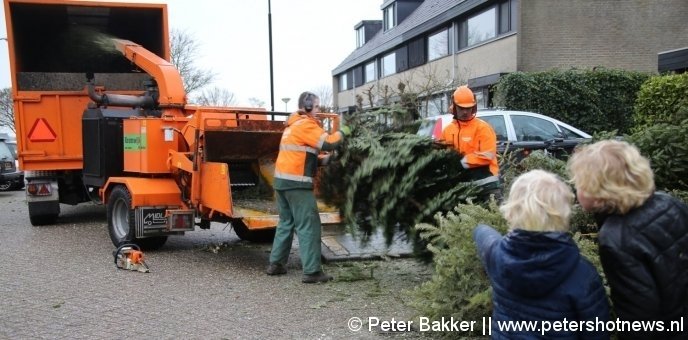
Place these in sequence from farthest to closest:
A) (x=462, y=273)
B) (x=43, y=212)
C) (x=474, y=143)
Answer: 1. (x=43, y=212)
2. (x=474, y=143)
3. (x=462, y=273)

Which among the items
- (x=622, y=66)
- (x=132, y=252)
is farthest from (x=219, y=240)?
(x=622, y=66)

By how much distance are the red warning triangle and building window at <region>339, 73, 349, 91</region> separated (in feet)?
113

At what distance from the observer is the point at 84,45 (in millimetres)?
10469

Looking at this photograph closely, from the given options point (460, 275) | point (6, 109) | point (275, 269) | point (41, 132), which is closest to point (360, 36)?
point (6, 109)

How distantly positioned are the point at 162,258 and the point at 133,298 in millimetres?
1936

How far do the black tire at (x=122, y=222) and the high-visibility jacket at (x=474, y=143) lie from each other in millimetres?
4299

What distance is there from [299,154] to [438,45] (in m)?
Answer: 22.8

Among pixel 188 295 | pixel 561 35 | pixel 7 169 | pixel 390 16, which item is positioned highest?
pixel 390 16

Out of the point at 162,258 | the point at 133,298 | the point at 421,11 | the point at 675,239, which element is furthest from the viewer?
the point at 421,11

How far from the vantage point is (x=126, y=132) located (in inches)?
324

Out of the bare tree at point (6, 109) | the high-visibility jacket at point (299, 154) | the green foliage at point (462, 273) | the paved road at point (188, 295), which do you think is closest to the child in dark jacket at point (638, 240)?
the green foliage at point (462, 273)

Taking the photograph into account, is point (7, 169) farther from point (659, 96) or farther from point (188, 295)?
point (659, 96)

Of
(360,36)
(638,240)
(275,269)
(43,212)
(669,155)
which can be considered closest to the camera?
(638,240)

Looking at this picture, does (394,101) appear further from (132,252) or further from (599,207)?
(599,207)
